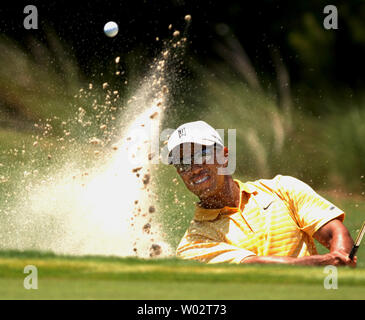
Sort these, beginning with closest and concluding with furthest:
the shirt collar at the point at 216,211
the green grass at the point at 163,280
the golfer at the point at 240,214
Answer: the green grass at the point at 163,280 → the golfer at the point at 240,214 → the shirt collar at the point at 216,211

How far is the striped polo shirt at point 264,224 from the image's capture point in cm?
442

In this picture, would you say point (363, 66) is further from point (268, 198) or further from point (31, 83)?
point (268, 198)

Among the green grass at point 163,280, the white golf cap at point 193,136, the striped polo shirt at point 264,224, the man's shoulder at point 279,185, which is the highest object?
the white golf cap at point 193,136

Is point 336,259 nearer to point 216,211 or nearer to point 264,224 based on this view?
point 264,224

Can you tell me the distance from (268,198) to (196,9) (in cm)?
769

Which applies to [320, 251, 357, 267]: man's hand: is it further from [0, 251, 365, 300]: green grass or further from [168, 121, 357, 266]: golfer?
[0, 251, 365, 300]: green grass

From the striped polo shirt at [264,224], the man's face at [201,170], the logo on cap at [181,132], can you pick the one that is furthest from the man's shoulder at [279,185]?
the logo on cap at [181,132]

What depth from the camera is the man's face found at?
175 inches

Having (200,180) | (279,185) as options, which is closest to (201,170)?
(200,180)

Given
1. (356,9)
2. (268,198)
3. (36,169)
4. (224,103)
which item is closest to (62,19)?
(224,103)

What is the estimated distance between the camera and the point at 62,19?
37.8 feet

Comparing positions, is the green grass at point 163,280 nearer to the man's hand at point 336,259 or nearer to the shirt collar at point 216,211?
the man's hand at point 336,259

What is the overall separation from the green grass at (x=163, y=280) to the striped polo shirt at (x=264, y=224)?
36.3 inches

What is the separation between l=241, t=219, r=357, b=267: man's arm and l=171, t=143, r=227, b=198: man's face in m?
0.45
